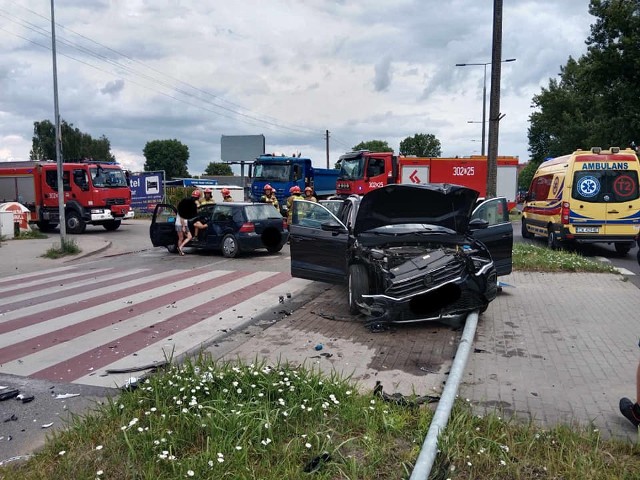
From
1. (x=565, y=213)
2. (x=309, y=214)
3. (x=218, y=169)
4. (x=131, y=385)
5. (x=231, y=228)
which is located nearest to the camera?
(x=131, y=385)

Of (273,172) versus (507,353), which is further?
(273,172)

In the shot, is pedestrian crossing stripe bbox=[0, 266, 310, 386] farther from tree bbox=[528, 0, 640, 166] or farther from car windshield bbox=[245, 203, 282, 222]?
tree bbox=[528, 0, 640, 166]

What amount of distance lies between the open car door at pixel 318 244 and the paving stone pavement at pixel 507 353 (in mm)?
502

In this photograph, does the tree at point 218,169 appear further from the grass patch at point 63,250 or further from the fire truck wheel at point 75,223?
the grass patch at point 63,250

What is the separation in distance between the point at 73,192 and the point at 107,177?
1.45 meters

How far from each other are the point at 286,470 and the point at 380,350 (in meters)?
2.67

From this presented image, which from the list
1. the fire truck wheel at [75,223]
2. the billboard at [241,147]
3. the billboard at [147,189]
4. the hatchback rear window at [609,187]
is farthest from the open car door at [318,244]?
the billboard at [241,147]

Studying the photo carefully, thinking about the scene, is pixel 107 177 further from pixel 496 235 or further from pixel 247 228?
pixel 496 235

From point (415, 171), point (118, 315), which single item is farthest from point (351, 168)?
point (118, 315)

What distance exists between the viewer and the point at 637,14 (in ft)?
76.5

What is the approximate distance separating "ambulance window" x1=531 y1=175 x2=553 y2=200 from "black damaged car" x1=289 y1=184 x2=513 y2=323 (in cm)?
850

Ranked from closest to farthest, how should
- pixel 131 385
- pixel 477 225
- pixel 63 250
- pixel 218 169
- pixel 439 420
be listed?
pixel 439 420 → pixel 131 385 → pixel 477 225 → pixel 63 250 → pixel 218 169

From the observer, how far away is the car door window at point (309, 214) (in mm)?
8445

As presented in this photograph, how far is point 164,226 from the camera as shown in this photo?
595 inches
